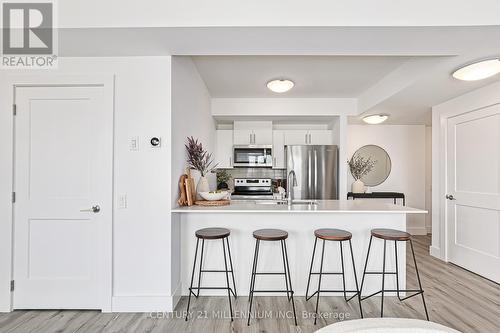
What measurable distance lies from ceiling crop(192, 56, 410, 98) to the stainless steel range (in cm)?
158

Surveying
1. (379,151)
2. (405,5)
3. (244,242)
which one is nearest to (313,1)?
(405,5)

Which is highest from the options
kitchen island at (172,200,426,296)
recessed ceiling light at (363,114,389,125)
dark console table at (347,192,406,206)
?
recessed ceiling light at (363,114,389,125)

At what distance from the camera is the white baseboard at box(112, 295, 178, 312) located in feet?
7.52

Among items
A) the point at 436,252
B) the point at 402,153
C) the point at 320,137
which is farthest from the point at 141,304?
the point at 402,153

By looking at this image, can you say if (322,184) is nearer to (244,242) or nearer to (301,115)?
(301,115)

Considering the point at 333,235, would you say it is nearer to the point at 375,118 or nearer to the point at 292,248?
the point at 292,248

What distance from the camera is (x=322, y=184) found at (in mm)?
4438

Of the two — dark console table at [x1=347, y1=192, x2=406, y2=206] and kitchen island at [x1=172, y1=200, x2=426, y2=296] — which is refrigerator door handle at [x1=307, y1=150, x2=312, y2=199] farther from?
kitchen island at [x1=172, y1=200, x2=426, y2=296]

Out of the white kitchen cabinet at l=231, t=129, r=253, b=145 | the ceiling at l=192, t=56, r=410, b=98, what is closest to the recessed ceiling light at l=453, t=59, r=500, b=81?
the ceiling at l=192, t=56, r=410, b=98

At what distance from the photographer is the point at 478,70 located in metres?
2.41

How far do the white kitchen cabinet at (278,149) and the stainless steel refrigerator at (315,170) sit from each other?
0.98ft

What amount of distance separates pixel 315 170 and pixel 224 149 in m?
1.72

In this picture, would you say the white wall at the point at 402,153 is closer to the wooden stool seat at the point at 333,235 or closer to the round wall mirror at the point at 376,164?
the round wall mirror at the point at 376,164

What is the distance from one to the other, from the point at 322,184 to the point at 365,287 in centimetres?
205
